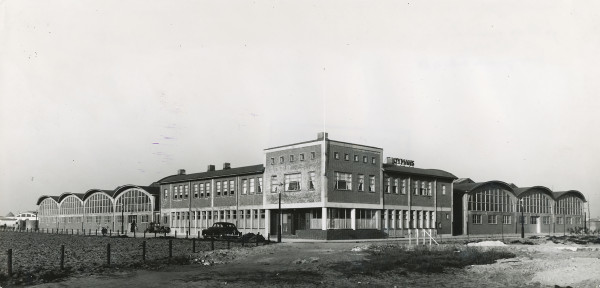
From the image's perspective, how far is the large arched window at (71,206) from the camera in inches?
4003

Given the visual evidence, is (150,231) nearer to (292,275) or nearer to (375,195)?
(375,195)

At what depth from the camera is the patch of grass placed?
2241 centimetres

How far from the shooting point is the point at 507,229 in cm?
7400

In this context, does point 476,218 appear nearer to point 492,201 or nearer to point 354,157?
point 492,201

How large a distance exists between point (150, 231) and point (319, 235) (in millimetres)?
30882

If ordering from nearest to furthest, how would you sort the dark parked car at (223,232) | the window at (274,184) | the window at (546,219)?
1. the dark parked car at (223,232)
2. the window at (274,184)
3. the window at (546,219)

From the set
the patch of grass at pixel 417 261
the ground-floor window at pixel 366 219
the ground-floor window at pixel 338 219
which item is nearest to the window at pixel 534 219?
the ground-floor window at pixel 366 219

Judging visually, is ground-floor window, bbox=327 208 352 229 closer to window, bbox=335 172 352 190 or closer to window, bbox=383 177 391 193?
window, bbox=335 172 352 190

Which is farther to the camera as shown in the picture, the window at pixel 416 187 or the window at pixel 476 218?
the window at pixel 476 218

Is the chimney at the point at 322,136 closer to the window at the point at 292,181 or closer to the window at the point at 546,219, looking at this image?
the window at the point at 292,181

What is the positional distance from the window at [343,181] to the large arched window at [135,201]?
37.7 meters

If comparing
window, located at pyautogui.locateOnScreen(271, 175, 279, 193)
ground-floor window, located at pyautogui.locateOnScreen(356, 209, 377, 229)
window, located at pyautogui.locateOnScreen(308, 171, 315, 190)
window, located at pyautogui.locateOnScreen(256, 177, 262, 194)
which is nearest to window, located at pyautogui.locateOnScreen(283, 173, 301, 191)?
window, located at pyautogui.locateOnScreen(271, 175, 279, 193)

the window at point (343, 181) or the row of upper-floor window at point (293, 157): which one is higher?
the row of upper-floor window at point (293, 157)

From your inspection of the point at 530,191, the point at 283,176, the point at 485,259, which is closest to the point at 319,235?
the point at 283,176
